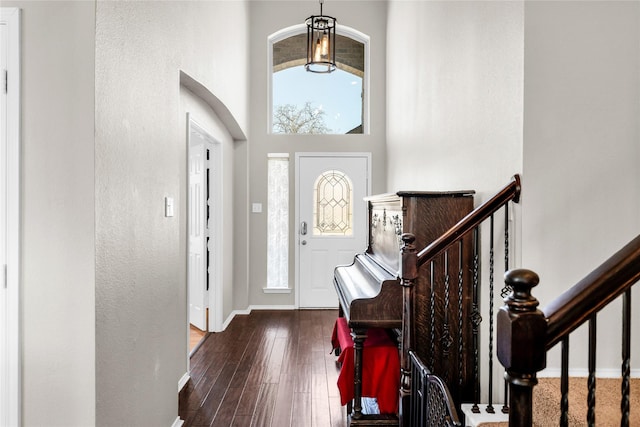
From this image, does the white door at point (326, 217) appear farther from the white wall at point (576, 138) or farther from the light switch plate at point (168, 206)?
the white wall at point (576, 138)

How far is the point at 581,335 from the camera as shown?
6.75ft

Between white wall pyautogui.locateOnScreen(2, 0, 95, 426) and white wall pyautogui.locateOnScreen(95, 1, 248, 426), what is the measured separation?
43 mm

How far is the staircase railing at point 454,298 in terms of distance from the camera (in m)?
2.13

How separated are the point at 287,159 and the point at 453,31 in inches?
124

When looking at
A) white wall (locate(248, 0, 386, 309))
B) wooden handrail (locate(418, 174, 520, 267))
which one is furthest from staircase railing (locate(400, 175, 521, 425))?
white wall (locate(248, 0, 386, 309))

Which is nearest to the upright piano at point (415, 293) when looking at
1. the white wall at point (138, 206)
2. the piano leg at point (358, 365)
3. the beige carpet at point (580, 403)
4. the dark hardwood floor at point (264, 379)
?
the piano leg at point (358, 365)

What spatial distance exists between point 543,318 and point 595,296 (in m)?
0.13

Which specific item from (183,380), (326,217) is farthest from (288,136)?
(183,380)

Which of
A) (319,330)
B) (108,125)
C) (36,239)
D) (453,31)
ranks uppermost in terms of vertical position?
(453,31)

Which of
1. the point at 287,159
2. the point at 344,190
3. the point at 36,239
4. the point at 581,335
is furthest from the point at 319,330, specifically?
the point at 36,239

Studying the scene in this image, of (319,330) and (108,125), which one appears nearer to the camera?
(108,125)

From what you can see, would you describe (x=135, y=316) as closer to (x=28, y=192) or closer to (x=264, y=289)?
(x=28, y=192)

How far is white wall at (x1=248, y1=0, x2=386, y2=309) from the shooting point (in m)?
5.70

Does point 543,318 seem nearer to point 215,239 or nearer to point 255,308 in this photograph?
point 215,239
